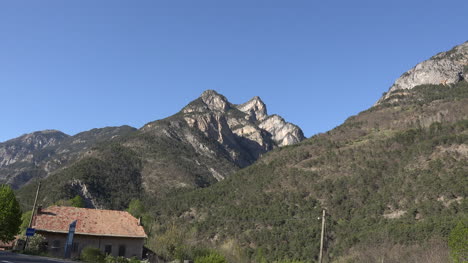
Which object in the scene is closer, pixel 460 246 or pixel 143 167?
pixel 460 246

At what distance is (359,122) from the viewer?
118 meters

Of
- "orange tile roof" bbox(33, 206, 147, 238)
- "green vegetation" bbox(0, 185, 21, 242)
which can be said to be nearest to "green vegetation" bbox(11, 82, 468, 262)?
"orange tile roof" bbox(33, 206, 147, 238)

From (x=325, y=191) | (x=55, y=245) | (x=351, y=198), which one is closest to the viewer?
(x=55, y=245)

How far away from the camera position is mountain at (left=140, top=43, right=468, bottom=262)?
55.4 meters

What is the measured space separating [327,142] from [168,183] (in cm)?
4756

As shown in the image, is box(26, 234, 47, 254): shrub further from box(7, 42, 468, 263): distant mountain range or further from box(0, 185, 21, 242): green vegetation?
box(7, 42, 468, 263): distant mountain range

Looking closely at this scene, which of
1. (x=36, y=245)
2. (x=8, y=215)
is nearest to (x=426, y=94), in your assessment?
(x=8, y=215)

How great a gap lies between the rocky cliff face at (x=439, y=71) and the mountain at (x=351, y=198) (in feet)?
48.5

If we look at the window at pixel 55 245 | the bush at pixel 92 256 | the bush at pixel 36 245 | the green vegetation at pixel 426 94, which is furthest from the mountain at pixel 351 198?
the bush at pixel 36 245

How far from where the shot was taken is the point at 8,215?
36312 millimetres

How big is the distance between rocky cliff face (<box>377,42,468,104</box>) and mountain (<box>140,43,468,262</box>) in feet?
48.5

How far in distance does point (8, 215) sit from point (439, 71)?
14327 centimetres

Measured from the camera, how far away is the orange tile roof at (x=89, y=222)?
117ft

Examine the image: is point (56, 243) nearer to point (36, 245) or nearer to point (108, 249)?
point (36, 245)
